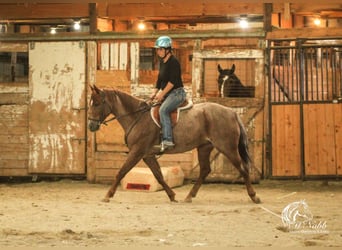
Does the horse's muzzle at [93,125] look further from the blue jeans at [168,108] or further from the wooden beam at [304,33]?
the wooden beam at [304,33]

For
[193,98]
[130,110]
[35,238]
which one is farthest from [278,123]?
[35,238]

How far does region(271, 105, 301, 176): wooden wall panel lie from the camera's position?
11.4 metres

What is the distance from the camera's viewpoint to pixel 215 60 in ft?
38.2

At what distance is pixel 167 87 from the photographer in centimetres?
874

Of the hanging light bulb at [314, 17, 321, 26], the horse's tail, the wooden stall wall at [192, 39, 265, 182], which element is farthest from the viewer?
the hanging light bulb at [314, 17, 321, 26]

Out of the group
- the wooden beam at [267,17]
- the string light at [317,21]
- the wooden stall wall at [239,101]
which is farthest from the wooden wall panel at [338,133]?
the string light at [317,21]

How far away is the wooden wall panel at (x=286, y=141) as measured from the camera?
1135cm

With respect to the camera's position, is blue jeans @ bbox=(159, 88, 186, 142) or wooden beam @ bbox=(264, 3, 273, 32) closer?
blue jeans @ bbox=(159, 88, 186, 142)

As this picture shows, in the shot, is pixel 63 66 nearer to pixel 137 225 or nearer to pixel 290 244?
pixel 137 225

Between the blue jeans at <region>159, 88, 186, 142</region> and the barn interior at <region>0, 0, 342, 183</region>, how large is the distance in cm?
277

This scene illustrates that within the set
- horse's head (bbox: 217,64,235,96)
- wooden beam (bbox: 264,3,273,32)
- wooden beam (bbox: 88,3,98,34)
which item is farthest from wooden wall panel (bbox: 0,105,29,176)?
wooden beam (bbox: 264,3,273,32)

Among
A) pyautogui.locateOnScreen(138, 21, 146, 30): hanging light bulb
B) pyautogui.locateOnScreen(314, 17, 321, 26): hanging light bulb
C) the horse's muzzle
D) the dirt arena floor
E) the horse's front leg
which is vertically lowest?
the dirt arena floor

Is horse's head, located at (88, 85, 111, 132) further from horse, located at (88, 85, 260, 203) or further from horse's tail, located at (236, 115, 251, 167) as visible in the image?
horse's tail, located at (236, 115, 251, 167)

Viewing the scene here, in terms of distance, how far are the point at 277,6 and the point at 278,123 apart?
7.80 ft
